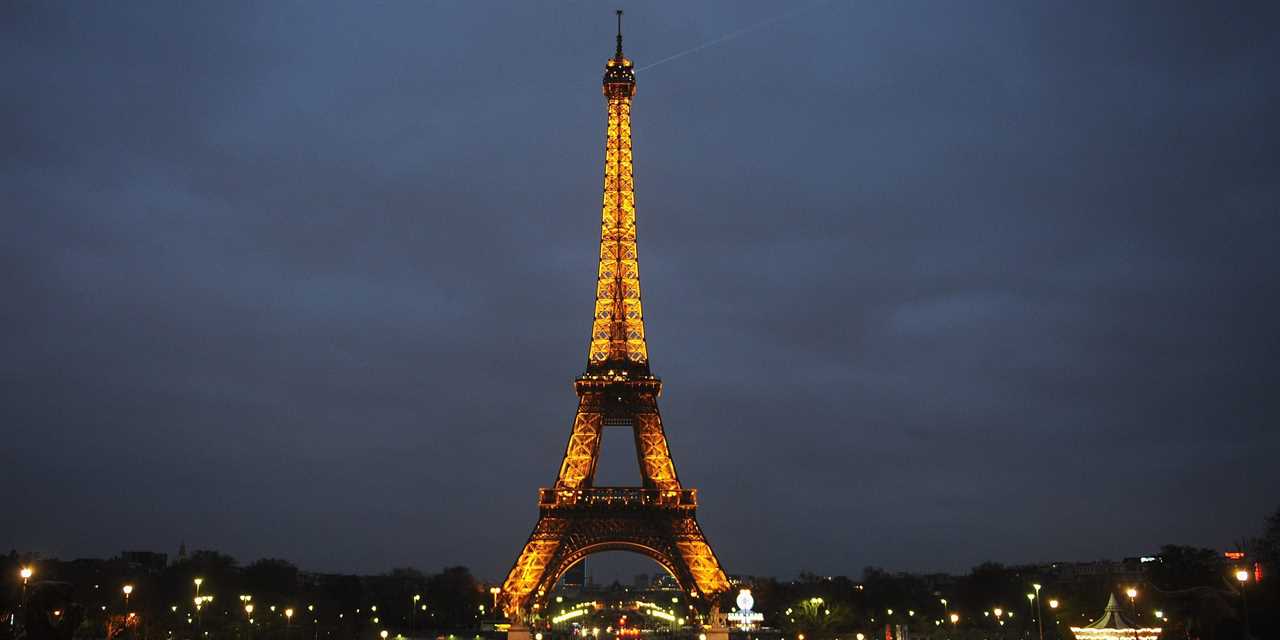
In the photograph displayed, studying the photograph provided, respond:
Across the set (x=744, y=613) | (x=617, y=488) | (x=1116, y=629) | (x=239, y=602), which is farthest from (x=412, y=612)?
(x=1116, y=629)

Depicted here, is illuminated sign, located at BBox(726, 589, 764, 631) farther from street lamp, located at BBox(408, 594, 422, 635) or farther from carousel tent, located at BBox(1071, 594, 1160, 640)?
street lamp, located at BBox(408, 594, 422, 635)

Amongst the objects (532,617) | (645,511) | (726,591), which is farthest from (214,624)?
(726,591)

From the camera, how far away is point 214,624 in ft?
253

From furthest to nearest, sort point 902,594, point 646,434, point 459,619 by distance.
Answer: point 459,619, point 902,594, point 646,434

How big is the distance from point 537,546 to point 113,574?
64.1m

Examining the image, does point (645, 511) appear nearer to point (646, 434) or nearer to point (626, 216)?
point (646, 434)

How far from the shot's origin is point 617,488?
81.1m

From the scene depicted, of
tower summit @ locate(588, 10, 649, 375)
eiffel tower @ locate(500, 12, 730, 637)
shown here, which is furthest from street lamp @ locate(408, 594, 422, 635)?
tower summit @ locate(588, 10, 649, 375)

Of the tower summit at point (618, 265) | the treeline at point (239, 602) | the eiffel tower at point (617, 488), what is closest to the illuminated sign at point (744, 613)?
the eiffel tower at point (617, 488)

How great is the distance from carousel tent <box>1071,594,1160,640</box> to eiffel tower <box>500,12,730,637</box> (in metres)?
34.3

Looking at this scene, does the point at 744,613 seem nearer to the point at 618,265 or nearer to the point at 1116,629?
the point at 618,265

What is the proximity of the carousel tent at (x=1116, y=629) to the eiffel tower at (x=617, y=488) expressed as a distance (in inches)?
1350

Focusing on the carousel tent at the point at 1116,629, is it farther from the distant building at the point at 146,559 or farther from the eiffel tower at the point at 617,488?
the distant building at the point at 146,559

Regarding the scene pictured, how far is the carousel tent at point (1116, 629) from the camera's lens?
45375 mm
